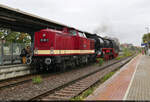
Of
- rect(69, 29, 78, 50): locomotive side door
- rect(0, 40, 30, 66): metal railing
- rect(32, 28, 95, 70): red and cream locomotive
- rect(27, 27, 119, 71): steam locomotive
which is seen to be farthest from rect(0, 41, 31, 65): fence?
rect(69, 29, 78, 50): locomotive side door

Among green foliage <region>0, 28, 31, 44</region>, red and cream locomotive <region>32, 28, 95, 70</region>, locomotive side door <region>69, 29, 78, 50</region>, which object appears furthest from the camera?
green foliage <region>0, 28, 31, 44</region>

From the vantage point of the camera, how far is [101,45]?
68.2 ft

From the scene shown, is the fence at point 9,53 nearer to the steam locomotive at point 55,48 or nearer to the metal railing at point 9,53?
the metal railing at point 9,53

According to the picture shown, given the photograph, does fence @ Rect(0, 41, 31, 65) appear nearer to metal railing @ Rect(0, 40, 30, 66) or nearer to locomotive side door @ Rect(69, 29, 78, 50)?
metal railing @ Rect(0, 40, 30, 66)

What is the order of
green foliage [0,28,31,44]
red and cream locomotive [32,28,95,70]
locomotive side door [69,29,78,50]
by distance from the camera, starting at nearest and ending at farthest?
red and cream locomotive [32,28,95,70], locomotive side door [69,29,78,50], green foliage [0,28,31,44]

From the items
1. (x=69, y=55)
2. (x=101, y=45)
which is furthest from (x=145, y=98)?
(x=101, y=45)

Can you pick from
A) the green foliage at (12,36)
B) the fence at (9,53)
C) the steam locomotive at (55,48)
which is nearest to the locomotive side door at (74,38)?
the steam locomotive at (55,48)

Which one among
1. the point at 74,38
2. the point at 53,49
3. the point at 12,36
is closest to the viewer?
the point at 53,49

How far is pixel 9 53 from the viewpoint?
11.4 metres

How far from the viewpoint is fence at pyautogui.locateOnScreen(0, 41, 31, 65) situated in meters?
→ 10.6

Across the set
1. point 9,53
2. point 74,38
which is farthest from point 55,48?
point 9,53

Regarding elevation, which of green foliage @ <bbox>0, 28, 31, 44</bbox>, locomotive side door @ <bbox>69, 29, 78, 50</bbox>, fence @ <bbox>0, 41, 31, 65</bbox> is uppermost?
green foliage @ <bbox>0, 28, 31, 44</bbox>

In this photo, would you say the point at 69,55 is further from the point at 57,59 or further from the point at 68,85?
the point at 68,85

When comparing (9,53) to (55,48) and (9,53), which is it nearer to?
(9,53)
